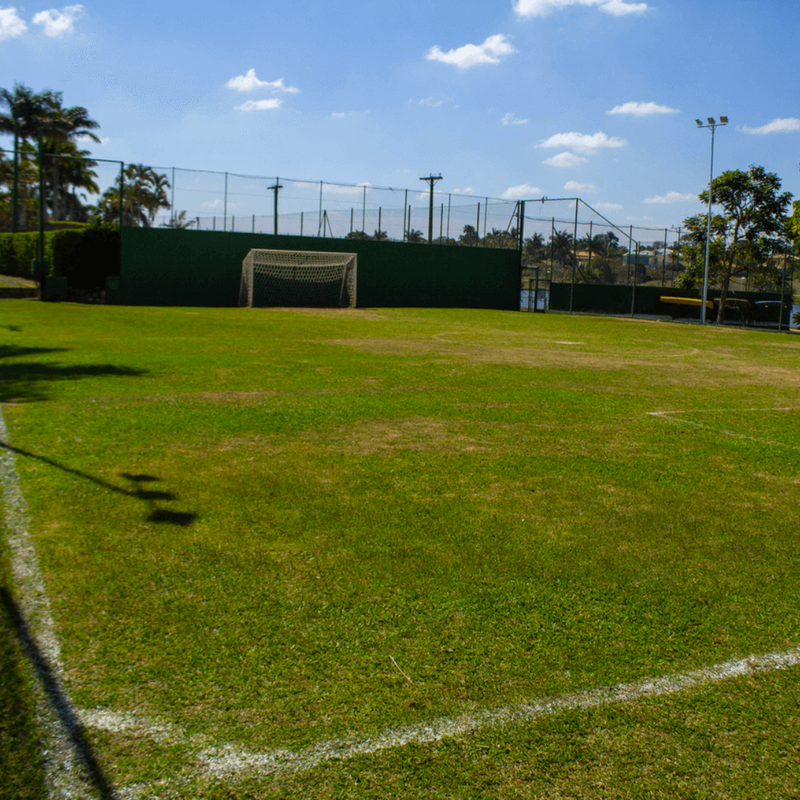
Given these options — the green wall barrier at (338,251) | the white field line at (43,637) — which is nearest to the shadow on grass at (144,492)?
the white field line at (43,637)

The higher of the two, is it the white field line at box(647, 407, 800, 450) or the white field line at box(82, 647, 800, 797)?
the white field line at box(647, 407, 800, 450)

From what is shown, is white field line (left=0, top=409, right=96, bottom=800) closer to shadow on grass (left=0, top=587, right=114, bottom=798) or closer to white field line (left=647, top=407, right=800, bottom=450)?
shadow on grass (left=0, top=587, right=114, bottom=798)

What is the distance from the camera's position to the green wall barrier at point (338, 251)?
3000cm

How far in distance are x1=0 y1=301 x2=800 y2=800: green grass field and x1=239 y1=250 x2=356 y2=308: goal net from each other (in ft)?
79.0

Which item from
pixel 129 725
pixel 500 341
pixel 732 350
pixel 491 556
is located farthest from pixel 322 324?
pixel 129 725

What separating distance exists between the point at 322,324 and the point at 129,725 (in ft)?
60.4

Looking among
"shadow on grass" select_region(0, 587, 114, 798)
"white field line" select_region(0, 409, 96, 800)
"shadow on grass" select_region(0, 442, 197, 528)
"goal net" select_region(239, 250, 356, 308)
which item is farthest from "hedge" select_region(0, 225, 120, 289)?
"shadow on grass" select_region(0, 587, 114, 798)

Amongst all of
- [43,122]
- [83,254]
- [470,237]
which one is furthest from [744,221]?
[43,122]

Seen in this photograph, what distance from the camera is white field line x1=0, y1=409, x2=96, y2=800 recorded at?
82.5 inches

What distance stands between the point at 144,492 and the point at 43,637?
1.89m

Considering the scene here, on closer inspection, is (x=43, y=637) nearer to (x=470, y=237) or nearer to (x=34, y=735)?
(x=34, y=735)

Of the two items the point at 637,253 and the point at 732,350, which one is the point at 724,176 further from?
the point at 732,350

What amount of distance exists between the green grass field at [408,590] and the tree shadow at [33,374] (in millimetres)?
130

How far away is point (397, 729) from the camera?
2354mm
